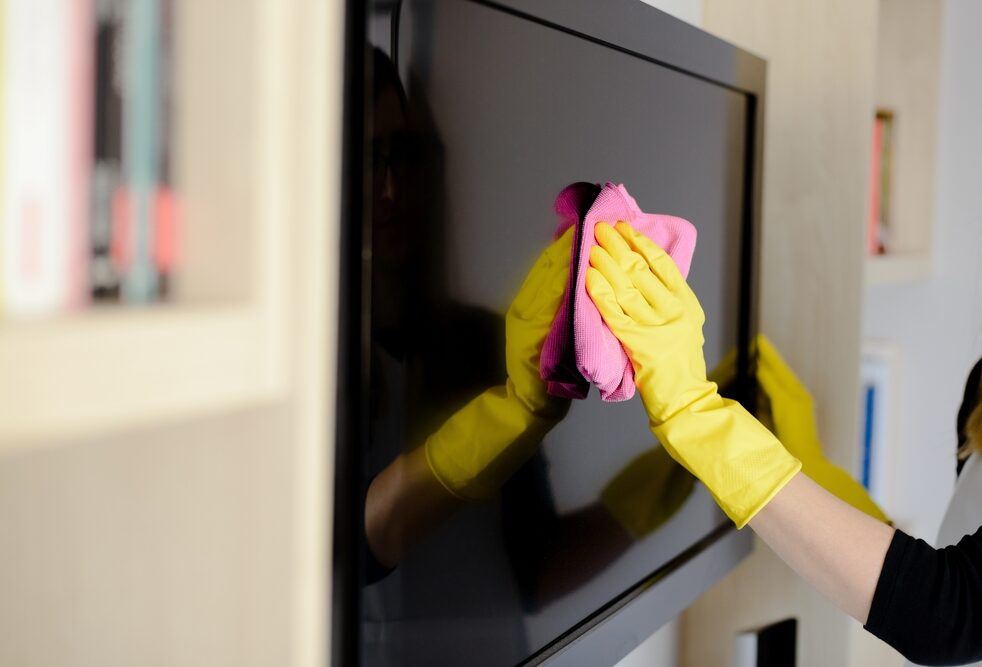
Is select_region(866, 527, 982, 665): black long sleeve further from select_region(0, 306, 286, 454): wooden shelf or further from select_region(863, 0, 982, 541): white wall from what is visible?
select_region(863, 0, 982, 541): white wall

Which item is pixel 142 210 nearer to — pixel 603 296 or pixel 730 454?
pixel 603 296

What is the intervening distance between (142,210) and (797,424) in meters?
1.25

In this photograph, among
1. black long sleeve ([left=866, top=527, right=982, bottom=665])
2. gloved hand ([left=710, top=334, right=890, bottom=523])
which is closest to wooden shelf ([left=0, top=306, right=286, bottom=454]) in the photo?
black long sleeve ([left=866, top=527, right=982, bottom=665])

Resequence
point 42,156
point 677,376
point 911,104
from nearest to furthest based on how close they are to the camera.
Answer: point 42,156
point 677,376
point 911,104

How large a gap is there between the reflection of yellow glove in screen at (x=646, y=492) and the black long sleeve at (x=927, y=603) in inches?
10.3

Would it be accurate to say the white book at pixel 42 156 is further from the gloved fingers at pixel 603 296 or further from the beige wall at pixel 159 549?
the gloved fingers at pixel 603 296

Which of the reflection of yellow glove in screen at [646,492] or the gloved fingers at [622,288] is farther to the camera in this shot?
the reflection of yellow glove in screen at [646,492]

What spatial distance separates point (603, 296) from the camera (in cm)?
87

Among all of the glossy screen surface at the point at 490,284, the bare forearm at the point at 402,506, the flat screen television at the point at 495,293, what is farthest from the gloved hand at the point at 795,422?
the bare forearm at the point at 402,506

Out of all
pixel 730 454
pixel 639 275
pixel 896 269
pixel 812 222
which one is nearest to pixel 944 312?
pixel 896 269

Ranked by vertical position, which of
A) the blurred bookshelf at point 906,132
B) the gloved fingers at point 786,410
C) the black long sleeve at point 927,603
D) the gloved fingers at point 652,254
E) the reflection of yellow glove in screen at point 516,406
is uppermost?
the blurred bookshelf at point 906,132

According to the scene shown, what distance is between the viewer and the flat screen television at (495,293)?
66 centimetres

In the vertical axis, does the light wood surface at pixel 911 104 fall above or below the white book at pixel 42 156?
above

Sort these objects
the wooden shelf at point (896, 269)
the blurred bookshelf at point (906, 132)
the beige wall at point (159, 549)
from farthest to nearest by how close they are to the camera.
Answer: the blurred bookshelf at point (906, 132) → the wooden shelf at point (896, 269) → the beige wall at point (159, 549)
